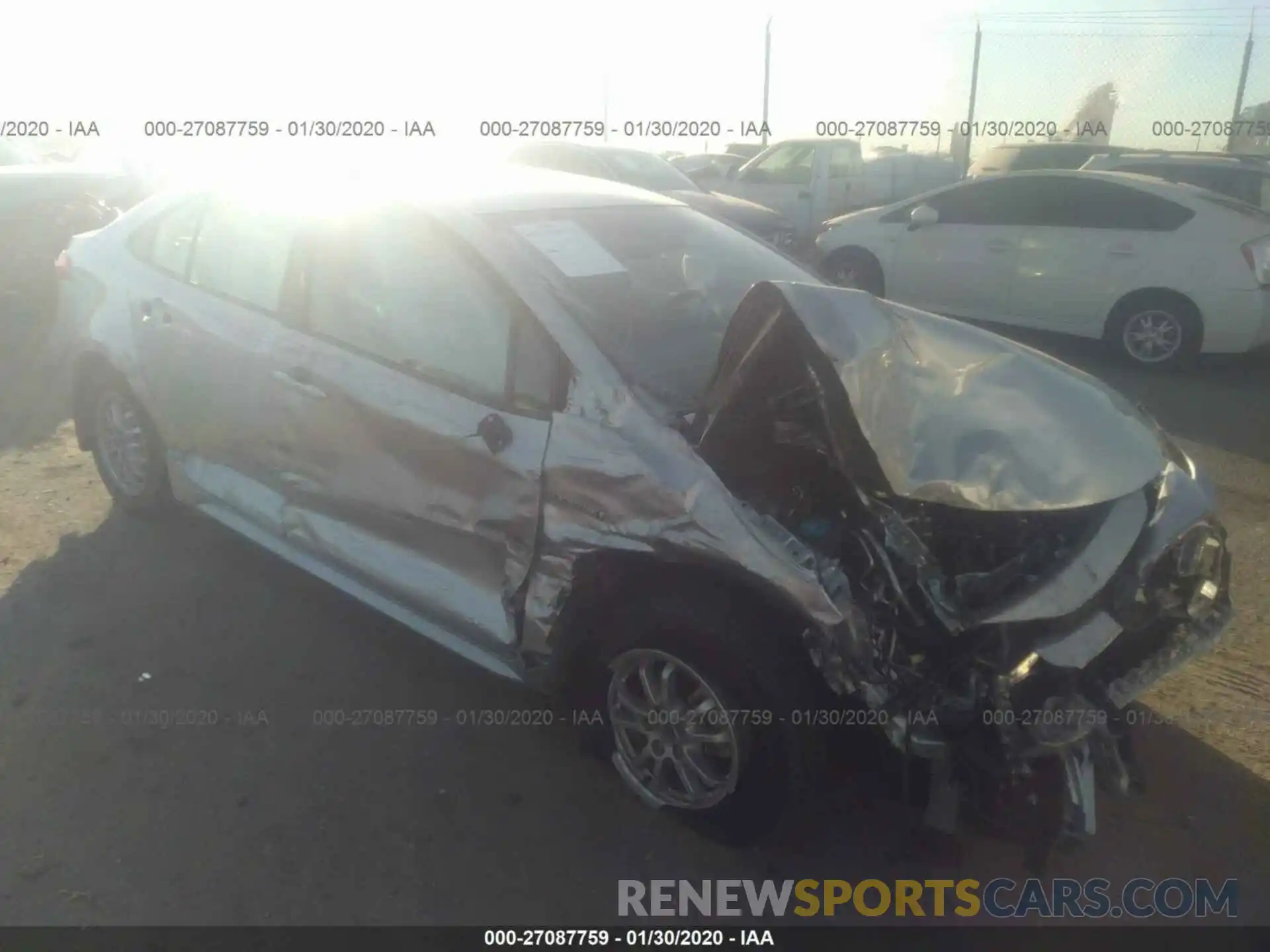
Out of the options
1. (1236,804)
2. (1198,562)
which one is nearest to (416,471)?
(1198,562)

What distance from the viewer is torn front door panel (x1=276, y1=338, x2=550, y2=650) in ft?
9.10

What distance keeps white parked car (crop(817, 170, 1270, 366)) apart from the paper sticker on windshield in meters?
3.83

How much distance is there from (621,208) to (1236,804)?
9.15 feet

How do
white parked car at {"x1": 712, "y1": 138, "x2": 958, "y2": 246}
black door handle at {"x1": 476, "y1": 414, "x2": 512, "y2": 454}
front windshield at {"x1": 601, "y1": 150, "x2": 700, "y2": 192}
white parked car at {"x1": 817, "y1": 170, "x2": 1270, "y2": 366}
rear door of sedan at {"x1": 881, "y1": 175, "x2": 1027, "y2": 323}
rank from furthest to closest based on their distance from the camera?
1. white parked car at {"x1": 712, "y1": 138, "x2": 958, "y2": 246}
2. front windshield at {"x1": 601, "y1": 150, "x2": 700, "y2": 192}
3. rear door of sedan at {"x1": 881, "y1": 175, "x2": 1027, "y2": 323}
4. white parked car at {"x1": 817, "y1": 170, "x2": 1270, "y2": 366}
5. black door handle at {"x1": 476, "y1": 414, "x2": 512, "y2": 454}

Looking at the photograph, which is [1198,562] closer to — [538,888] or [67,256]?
[538,888]

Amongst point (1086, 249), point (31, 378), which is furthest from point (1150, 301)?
point (31, 378)

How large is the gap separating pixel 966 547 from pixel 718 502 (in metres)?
0.68

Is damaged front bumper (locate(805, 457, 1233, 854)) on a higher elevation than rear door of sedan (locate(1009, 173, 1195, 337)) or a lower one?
lower

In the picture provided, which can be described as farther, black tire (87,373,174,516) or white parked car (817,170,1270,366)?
white parked car (817,170,1270,366)

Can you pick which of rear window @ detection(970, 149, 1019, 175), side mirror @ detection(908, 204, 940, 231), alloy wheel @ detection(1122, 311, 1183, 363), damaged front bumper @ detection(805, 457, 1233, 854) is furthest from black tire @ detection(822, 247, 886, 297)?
rear window @ detection(970, 149, 1019, 175)

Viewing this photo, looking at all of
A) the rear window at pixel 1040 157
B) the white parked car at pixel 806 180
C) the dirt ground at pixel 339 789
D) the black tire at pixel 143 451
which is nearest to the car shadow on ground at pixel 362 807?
the dirt ground at pixel 339 789

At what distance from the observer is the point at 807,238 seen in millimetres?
12258
